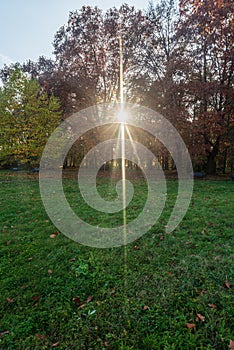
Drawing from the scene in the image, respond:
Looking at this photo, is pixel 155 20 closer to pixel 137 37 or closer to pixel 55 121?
pixel 137 37

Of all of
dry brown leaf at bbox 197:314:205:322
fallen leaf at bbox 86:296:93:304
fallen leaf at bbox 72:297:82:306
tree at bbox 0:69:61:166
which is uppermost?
tree at bbox 0:69:61:166

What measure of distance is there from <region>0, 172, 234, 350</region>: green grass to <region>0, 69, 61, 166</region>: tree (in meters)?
11.0

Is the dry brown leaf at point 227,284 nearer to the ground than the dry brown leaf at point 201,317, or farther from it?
farther from it

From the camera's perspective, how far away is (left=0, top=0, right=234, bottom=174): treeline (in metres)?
13.6

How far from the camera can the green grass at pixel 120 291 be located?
2348 mm

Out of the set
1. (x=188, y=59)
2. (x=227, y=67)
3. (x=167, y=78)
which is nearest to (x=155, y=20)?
(x=188, y=59)

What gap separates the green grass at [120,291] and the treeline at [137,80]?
1062 cm

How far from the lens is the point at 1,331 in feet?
8.33

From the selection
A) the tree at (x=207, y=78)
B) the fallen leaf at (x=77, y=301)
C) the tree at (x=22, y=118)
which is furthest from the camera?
the tree at (x=22, y=118)

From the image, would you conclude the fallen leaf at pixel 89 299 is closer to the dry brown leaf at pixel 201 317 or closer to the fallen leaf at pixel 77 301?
the fallen leaf at pixel 77 301

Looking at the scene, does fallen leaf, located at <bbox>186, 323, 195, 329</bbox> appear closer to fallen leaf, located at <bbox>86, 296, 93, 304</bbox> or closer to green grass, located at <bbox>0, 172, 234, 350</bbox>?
green grass, located at <bbox>0, 172, 234, 350</bbox>

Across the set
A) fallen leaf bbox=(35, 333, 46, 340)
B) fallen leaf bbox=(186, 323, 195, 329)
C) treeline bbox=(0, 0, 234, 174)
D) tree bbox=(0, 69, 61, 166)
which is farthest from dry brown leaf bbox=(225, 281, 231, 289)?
tree bbox=(0, 69, 61, 166)

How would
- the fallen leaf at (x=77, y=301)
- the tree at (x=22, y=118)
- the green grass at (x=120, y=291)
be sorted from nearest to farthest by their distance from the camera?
the green grass at (x=120, y=291) < the fallen leaf at (x=77, y=301) < the tree at (x=22, y=118)

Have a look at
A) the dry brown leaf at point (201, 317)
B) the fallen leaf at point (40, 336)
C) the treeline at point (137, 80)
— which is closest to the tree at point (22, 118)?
the treeline at point (137, 80)
